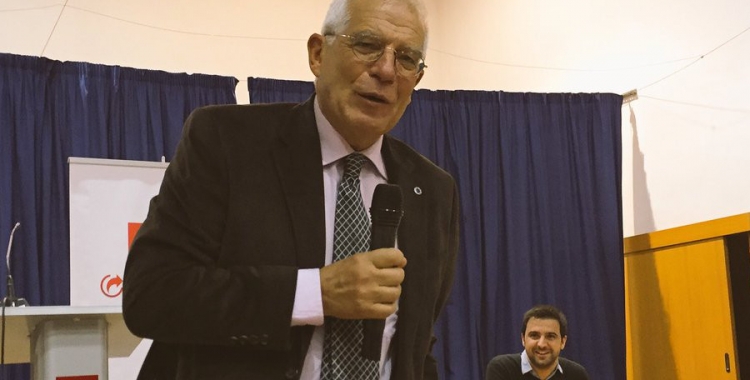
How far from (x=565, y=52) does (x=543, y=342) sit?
10.1 feet

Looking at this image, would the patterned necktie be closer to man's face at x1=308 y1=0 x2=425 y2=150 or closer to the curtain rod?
man's face at x1=308 y1=0 x2=425 y2=150

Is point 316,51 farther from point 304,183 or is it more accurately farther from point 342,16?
point 304,183

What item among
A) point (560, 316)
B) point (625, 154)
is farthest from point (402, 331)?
point (625, 154)

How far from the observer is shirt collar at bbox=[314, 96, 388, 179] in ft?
4.73

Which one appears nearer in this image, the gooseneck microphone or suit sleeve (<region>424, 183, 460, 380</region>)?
the gooseneck microphone

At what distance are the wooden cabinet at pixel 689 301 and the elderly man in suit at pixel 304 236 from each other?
4.59 m

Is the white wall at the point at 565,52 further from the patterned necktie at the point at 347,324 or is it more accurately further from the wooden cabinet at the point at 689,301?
the patterned necktie at the point at 347,324

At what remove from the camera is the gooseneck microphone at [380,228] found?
1241 mm

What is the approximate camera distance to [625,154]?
7.09 meters

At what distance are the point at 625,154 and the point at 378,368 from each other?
614 centimetres

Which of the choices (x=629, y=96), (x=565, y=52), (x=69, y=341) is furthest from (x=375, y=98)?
(x=565, y=52)

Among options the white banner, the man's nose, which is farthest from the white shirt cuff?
the white banner

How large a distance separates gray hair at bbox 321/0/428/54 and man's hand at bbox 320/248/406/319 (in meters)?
0.47

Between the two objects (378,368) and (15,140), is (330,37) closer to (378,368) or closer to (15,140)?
(378,368)
